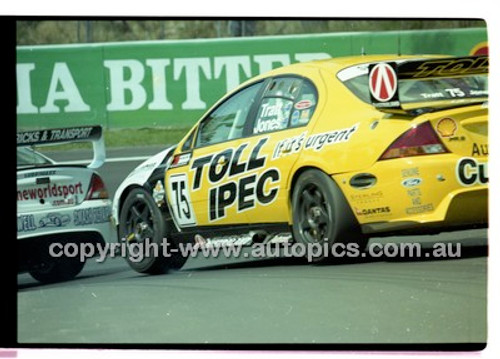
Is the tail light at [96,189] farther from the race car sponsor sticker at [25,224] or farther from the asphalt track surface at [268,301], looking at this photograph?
the race car sponsor sticker at [25,224]

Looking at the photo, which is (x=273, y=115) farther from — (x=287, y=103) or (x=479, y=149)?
(x=479, y=149)

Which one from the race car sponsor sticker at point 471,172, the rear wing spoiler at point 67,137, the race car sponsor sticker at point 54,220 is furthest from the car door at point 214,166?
the race car sponsor sticker at point 471,172

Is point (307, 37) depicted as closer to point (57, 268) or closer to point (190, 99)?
point (190, 99)

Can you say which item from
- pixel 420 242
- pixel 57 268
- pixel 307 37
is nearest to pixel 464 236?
pixel 420 242

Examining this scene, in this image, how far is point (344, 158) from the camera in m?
7.50

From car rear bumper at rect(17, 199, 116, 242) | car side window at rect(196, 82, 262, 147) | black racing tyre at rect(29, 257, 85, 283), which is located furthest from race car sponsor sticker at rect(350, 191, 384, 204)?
black racing tyre at rect(29, 257, 85, 283)

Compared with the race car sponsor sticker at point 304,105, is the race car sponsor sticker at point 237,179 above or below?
below


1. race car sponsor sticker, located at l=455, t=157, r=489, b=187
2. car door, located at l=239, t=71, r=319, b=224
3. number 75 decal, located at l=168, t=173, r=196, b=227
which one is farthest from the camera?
number 75 decal, located at l=168, t=173, r=196, b=227

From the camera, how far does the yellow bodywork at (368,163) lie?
7.40 m

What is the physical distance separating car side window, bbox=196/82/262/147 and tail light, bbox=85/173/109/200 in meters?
0.47

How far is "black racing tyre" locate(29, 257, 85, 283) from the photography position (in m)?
7.61

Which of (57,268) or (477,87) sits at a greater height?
(477,87)

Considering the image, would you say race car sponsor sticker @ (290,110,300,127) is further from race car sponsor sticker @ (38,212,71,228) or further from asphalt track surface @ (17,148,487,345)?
race car sponsor sticker @ (38,212,71,228)

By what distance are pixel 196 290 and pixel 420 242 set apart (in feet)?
3.37
